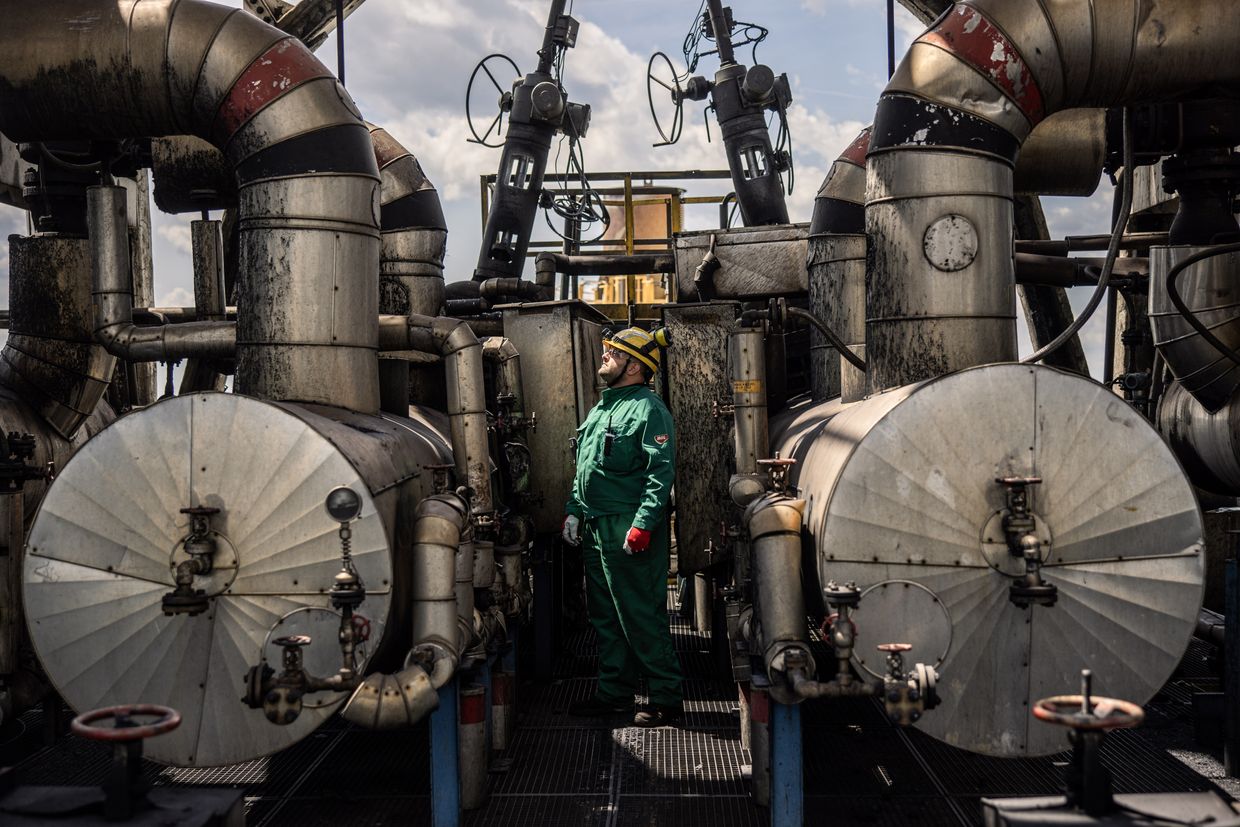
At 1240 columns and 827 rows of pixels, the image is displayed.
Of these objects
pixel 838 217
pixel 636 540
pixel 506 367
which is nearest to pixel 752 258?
pixel 838 217

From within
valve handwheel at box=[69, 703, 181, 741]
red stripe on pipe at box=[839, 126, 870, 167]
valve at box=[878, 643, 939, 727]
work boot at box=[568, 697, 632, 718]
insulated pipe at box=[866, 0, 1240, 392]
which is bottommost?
work boot at box=[568, 697, 632, 718]

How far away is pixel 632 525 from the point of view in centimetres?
548

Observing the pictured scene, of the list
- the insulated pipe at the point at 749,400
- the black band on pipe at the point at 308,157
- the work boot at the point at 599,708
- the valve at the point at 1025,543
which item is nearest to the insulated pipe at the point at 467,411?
the black band on pipe at the point at 308,157

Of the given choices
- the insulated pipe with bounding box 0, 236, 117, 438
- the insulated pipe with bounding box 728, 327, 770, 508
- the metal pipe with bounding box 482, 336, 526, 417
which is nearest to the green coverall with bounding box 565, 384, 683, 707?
the insulated pipe with bounding box 728, 327, 770, 508

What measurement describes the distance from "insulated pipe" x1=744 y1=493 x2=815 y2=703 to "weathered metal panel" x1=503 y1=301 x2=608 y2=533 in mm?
2756

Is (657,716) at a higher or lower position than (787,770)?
lower

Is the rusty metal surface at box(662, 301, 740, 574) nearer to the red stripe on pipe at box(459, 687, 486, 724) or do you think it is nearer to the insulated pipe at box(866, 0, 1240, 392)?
the insulated pipe at box(866, 0, 1240, 392)

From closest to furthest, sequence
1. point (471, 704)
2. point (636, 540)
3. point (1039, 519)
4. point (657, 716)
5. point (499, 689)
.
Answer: point (1039, 519), point (471, 704), point (499, 689), point (636, 540), point (657, 716)

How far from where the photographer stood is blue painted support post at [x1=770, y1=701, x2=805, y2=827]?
391 cm

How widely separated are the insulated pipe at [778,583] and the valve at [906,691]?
1.33 feet

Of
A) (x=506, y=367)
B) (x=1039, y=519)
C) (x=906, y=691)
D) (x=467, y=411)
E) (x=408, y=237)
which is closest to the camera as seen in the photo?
(x=906, y=691)

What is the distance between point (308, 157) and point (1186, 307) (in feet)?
13.6

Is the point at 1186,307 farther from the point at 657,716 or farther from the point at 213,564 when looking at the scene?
the point at 213,564

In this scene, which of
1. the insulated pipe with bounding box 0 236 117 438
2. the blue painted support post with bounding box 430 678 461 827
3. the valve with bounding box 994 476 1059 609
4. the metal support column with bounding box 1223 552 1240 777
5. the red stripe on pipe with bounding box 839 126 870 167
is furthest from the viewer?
the red stripe on pipe with bounding box 839 126 870 167
